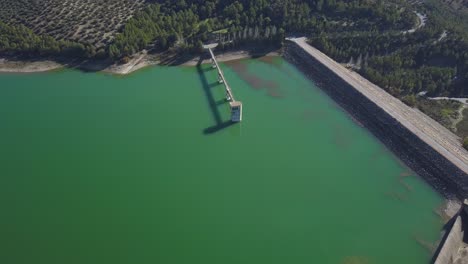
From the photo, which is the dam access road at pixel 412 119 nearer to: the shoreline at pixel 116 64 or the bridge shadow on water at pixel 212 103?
the shoreline at pixel 116 64

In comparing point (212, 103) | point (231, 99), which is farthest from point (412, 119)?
point (212, 103)

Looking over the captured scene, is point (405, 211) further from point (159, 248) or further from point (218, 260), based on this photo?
point (159, 248)

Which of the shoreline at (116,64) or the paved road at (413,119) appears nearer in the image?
the paved road at (413,119)

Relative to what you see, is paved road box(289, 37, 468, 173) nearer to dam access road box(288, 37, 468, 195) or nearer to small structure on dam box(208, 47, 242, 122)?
dam access road box(288, 37, 468, 195)

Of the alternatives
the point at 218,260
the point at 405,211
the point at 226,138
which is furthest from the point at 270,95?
the point at 218,260

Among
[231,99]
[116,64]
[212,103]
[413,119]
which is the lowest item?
[413,119]

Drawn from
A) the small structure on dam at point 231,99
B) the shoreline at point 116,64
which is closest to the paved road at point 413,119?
the small structure on dam at point 231,99

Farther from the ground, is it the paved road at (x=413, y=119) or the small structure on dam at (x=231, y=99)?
the small structure on dam at (x=231, y=99)

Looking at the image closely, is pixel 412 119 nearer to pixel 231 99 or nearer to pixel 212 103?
pixel 231 99
